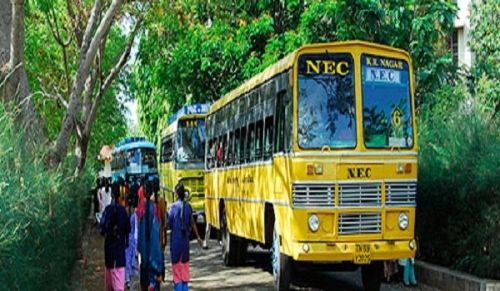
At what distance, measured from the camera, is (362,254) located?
12625 millimetres

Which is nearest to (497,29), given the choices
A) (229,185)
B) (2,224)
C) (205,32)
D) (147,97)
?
(205,32)

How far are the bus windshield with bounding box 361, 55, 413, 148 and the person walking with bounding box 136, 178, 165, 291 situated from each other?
3.48 metres

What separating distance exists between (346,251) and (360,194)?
87 centimetres

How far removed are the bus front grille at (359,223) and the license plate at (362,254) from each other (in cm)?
23

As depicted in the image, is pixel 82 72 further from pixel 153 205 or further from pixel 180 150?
pixel 180 150

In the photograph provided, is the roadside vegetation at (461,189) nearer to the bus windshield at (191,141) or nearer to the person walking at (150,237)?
the person walking at (150,237)

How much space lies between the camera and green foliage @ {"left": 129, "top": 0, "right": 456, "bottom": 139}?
2359 centimetres

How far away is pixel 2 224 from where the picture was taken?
23.8ft

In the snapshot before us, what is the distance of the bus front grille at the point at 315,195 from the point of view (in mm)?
12555

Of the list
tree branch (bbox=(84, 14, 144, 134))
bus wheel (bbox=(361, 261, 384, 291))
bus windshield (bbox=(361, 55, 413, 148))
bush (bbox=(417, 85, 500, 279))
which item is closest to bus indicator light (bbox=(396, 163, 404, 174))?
bus windshield (bbox=(361, 55, 413, 148))

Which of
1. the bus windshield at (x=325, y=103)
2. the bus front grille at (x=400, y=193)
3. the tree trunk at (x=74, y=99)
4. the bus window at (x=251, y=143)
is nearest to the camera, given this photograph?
the bus windshield at (x=325, y=103)

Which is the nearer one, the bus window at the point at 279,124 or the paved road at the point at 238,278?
the bus window at the point at 279,124

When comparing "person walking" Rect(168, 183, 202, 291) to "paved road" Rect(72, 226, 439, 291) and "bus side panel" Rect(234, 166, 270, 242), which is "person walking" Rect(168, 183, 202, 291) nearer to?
"paved road" Rect(72, 226, 439, 291)

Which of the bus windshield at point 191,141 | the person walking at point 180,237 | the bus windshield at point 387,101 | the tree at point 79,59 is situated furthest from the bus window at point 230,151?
the bus windshield at point 191,141
